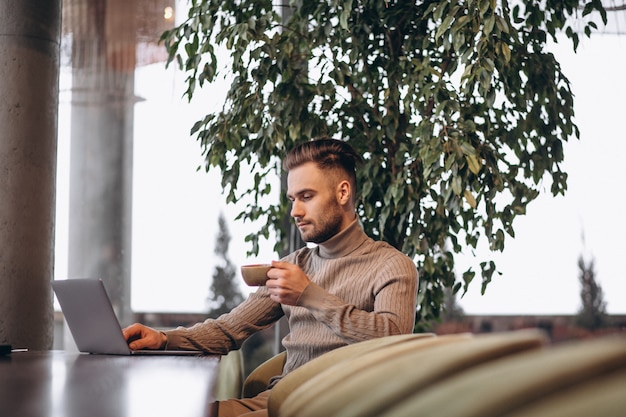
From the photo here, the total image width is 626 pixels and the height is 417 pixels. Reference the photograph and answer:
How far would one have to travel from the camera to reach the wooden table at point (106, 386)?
1.14 metres

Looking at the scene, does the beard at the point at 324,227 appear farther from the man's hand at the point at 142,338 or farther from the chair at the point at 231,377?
the chair at the point at 231,377

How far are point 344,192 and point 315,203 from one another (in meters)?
0.11

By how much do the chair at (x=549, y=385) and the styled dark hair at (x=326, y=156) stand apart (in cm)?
207

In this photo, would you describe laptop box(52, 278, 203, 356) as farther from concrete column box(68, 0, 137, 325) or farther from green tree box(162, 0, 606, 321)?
concrete column box(68, 0, 137, 325)

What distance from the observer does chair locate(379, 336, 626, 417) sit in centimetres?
55

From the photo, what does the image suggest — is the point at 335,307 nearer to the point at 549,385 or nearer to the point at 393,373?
the point at 393,373

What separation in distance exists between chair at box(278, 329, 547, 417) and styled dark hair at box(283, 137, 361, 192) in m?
1.73

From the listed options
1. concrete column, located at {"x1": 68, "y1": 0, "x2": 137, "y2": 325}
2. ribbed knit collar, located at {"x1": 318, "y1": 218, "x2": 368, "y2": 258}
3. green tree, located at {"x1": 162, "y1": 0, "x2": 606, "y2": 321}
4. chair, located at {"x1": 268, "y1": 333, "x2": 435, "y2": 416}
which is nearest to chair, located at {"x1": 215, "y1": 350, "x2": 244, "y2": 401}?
green tree, located at {"x1": 162, "y1": 0, "x2": 606, "y2": 321}

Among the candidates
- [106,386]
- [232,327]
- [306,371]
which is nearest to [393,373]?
[306,371]

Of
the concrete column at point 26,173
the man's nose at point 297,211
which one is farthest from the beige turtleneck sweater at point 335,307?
the concrete column at point 26,173

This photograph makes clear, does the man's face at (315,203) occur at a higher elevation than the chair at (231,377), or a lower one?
higher

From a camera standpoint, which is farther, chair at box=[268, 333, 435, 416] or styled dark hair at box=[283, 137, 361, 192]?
styled dark hair at box=[283, 137, 361, 192]

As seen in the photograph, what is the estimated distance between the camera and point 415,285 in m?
2.48

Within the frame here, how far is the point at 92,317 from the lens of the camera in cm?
224
